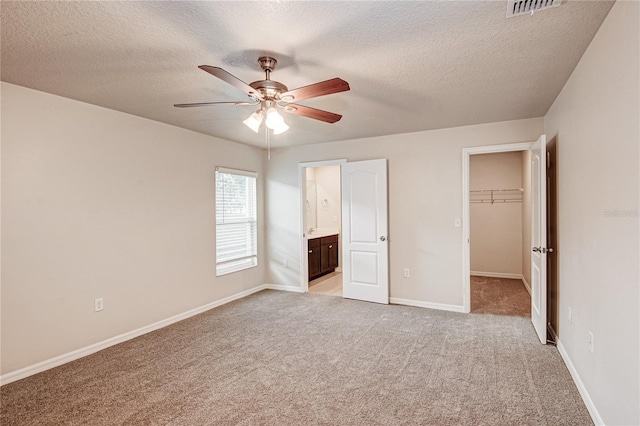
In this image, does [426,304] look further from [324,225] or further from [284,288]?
[324,225]

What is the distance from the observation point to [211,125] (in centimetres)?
410

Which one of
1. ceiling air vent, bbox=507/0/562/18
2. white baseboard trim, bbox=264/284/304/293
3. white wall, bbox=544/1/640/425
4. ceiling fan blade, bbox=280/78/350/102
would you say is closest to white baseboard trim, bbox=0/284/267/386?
white baseboard trim, bbox=264/284/304/293

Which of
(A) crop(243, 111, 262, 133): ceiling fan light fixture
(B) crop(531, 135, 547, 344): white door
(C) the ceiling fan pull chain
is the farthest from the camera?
(C) the ceiling fan pull chain

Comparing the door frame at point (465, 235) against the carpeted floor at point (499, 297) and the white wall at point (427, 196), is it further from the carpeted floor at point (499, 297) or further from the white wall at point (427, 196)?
the carpeted floor at point (499, 297)

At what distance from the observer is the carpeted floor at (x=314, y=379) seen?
220cm

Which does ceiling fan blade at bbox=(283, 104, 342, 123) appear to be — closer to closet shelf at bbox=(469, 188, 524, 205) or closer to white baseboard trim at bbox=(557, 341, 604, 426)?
white baseboard trim at bbox=(557, 341, 604, 426)

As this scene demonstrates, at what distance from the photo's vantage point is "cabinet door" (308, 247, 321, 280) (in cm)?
603

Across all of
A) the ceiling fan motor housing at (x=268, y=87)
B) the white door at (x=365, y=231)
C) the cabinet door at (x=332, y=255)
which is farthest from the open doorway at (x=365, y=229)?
the ceiling fan motor housing at (x=268, y=87)

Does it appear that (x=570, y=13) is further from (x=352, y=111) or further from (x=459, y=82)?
(x=352, y=111)

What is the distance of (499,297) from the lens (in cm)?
494

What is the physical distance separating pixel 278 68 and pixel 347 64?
0.52 m

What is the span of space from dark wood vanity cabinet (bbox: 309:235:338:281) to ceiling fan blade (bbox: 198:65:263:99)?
3944 mm

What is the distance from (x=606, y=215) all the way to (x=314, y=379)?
2.27m

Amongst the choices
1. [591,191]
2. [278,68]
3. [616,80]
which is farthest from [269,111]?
[591,191]
